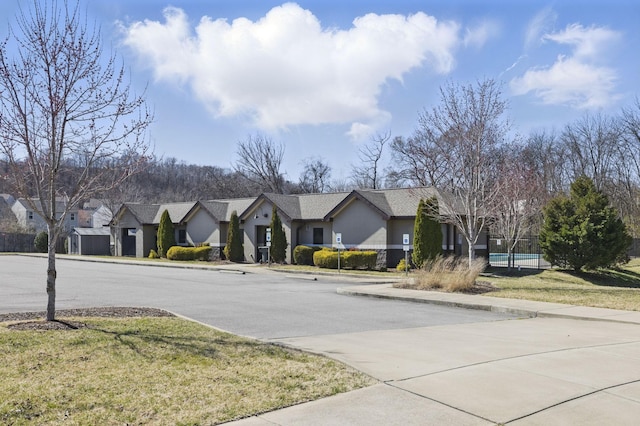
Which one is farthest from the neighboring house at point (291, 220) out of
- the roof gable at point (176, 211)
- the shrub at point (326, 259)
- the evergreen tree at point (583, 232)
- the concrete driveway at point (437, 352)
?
the concrete driveway at point (437, 352)

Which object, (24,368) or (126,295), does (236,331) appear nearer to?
(24,368)

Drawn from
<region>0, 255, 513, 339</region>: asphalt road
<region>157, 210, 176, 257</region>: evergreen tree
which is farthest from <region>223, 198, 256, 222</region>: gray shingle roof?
<region>0, 255, 513, 339</region>: asphalt road

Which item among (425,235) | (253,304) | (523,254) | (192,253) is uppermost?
(425,235)

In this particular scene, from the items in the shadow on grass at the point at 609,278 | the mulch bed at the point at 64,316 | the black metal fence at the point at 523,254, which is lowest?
the shadow on grass at the point at 609,278

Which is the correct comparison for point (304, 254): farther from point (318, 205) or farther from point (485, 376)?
point (485, 376)

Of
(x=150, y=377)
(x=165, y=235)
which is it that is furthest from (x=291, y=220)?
(x=150, y=377)

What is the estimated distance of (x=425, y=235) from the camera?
29188mm

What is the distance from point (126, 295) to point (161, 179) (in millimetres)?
92843

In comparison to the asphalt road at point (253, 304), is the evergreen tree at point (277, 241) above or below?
above

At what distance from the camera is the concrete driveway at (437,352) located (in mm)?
5918

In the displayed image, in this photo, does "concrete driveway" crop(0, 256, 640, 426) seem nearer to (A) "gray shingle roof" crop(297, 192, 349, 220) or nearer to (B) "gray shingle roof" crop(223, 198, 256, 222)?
(A) "gray shingle roof" crop(297, 192, 349, 220)

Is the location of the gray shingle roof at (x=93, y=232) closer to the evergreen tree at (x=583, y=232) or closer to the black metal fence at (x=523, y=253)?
the black metal fence at (x=523, y=253)

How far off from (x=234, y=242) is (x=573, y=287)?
2224cm

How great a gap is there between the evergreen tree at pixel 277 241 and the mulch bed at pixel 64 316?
72.5 ft
